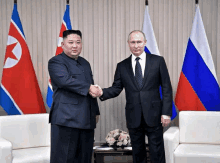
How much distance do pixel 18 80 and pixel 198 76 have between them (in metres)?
2.35

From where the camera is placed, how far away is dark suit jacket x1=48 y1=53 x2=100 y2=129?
2166 millimetres

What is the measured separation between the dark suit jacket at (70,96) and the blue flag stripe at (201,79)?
1.63 m

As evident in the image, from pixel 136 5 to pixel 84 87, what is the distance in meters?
2.07

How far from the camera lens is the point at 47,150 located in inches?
112

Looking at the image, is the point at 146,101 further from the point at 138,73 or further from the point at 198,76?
the point at 198,76

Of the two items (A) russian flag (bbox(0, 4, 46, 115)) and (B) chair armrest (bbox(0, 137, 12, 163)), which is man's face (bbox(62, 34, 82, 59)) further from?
(A) russian flag (bbox(0, 4, 46, 115))

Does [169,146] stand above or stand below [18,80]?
below

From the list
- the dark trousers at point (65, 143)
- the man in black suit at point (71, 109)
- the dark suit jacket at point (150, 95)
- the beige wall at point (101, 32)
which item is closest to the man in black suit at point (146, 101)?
the dark suit jacket at point (150, 95)

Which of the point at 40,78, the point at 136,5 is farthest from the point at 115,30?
the point at 40,78

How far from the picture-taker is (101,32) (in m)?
3.86

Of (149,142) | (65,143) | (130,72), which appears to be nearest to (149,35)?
(130,72)

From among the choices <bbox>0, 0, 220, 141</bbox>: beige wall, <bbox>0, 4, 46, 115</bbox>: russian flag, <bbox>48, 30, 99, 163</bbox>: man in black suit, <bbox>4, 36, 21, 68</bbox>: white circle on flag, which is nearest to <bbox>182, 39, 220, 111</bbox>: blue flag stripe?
<bbox>0, 0, 220, 141</bbox>: beige wall

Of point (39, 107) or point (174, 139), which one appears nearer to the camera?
point (174, 139)

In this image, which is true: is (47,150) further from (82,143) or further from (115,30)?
(115,30)
